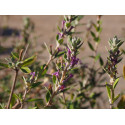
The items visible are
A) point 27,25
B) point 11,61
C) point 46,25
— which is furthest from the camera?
point 46,25

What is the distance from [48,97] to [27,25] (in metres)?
1.00

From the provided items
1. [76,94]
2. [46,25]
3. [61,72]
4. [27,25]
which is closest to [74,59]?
[61,72]

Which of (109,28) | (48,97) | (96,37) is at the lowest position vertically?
(48,97)

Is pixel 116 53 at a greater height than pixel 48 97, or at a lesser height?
greater

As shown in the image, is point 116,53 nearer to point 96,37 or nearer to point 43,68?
point 43,68

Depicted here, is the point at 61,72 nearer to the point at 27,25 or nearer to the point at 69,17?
the point at 69,17

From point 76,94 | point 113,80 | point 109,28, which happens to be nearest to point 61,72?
point 113,80

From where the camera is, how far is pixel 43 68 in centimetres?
85

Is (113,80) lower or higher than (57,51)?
lower

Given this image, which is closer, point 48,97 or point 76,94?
point 48,97

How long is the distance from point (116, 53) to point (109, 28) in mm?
6824

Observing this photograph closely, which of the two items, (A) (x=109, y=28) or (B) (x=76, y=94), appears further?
(A) (x=109, y=28)

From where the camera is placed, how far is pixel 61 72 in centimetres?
84

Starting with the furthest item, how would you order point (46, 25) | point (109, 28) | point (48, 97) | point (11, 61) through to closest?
point (46, 25) < point (109, 28) < point (48, 97) < point (11, 61)
